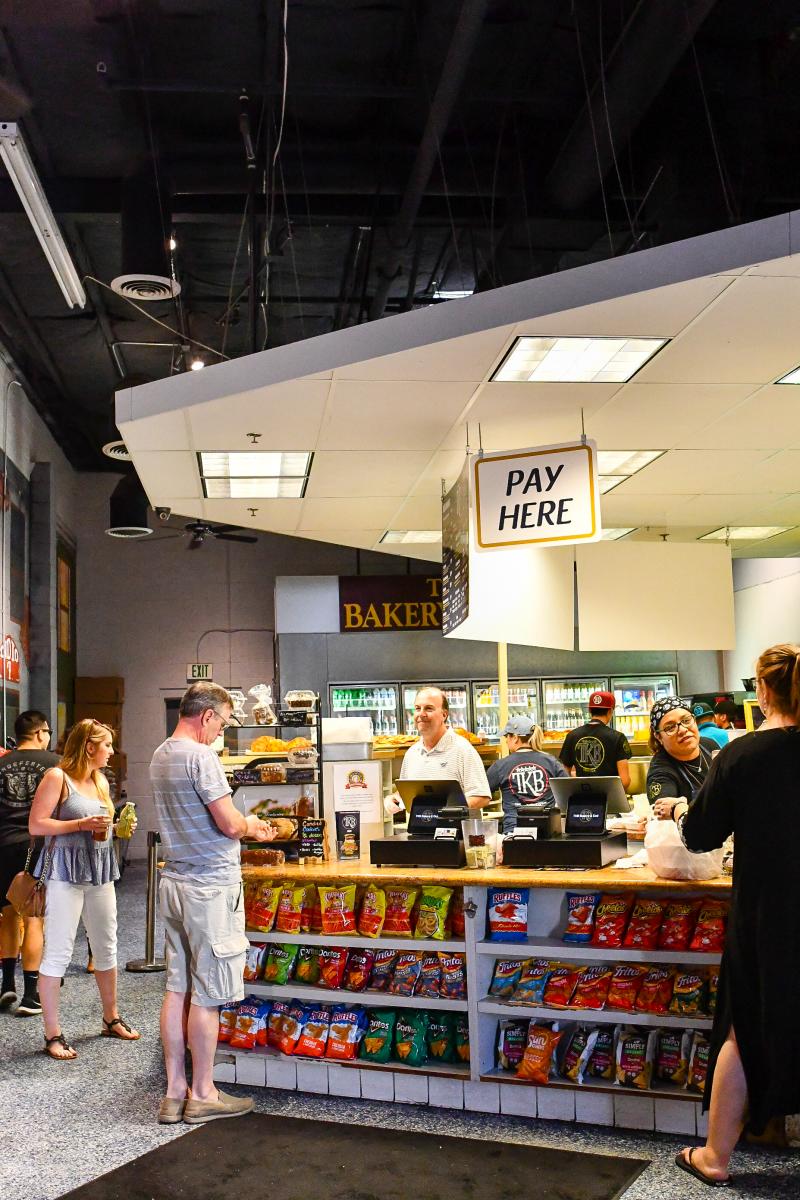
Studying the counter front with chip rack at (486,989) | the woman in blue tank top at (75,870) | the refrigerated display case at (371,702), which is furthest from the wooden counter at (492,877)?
the refrigerated display case at (371,702)

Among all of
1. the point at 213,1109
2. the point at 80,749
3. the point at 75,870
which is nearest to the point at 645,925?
the point at 213,1109

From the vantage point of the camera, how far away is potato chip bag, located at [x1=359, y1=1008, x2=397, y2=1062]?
14.7 ft

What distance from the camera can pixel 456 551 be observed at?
6539 millimetres

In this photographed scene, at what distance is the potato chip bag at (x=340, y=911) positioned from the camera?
465cm

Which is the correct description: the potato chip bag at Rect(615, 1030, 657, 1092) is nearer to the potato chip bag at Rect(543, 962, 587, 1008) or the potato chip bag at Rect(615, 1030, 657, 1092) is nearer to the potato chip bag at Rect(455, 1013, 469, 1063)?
the potato chip bag at Rect(543, 962, 587, 1008)

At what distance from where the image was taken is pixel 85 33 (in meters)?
6.45

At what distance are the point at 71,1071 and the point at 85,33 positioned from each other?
5760mm

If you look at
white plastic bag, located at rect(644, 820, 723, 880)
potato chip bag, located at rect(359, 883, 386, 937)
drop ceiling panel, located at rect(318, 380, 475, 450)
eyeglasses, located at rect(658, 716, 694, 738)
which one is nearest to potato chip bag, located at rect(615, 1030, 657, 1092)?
white plastic bag, located at rect(644, 820, 723, 880)

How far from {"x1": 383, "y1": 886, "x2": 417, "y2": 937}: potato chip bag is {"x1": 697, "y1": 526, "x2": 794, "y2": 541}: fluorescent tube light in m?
5.54

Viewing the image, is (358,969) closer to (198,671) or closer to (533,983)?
(533,983)

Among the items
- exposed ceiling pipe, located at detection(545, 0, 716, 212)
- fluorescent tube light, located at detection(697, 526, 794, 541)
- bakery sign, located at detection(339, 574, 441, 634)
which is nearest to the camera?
exposed ceiling pipe, located at detection(545, 0, 716, 212)

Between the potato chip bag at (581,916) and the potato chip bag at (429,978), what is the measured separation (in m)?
0.55

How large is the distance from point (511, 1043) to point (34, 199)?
4830 mm

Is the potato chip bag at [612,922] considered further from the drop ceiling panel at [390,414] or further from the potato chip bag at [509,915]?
the drop ceiling panel at [390,414]
